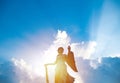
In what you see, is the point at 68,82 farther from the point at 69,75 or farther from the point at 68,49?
the point at 68,49

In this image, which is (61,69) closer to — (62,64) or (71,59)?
(62,64)

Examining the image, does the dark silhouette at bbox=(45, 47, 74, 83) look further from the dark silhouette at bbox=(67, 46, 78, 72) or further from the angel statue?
the dark silhouette at bbox=(67, 46, 78, 72)

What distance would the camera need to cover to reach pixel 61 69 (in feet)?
99.6

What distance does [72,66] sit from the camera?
30.4 m

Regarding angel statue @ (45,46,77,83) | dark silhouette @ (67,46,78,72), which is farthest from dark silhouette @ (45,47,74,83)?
dark silhouette @ (67,46,78,72)

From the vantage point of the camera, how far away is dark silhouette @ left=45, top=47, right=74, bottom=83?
30047 mm

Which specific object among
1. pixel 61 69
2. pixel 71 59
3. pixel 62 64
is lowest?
pixel 61 69

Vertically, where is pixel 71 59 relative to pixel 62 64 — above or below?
above

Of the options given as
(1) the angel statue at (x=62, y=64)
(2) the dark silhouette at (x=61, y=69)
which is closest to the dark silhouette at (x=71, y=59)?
(1) the angel statue at (x=62, y=64)

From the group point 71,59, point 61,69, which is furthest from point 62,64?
point 71,59

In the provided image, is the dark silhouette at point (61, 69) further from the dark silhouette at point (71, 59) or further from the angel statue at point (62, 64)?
the dark silhouette at point (71, 59)

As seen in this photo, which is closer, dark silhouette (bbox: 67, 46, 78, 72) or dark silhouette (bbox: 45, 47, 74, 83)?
dark silhouette (bbox: 45, 47, 74, 83)

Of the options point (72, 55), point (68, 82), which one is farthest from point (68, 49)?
point (68, 82)

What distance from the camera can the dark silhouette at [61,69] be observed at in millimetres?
30047
